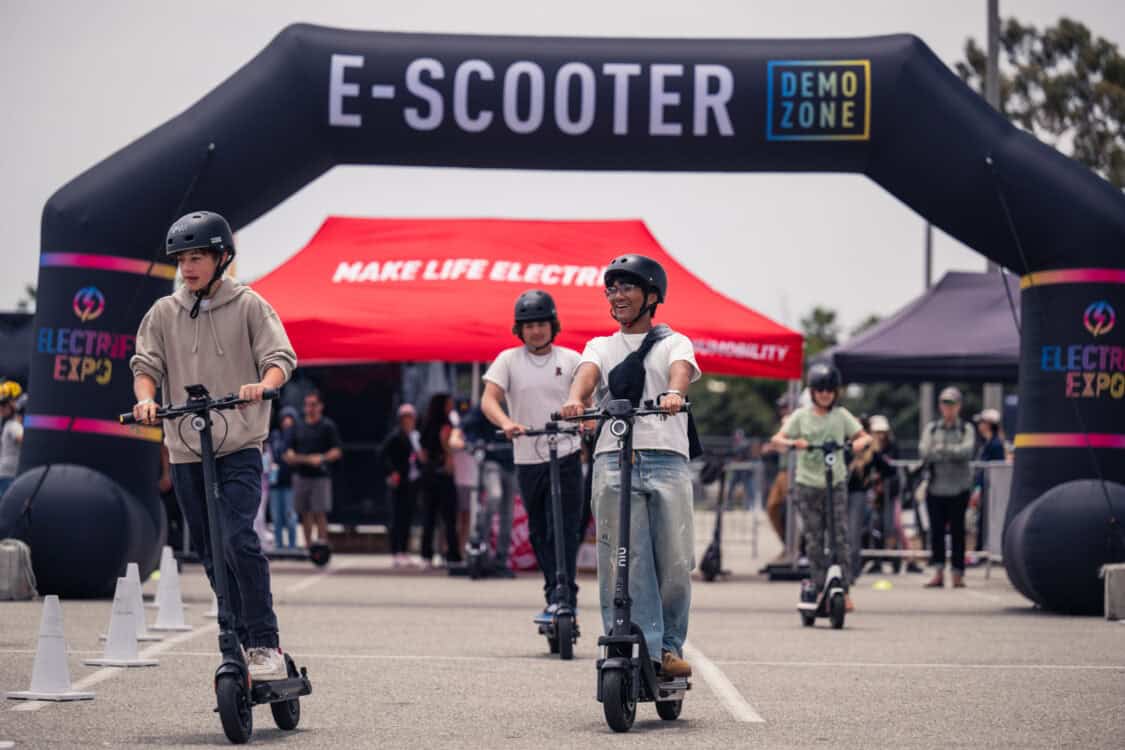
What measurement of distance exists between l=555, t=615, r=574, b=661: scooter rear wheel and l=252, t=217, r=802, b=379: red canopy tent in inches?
308

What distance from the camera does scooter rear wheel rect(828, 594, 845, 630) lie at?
13898mm

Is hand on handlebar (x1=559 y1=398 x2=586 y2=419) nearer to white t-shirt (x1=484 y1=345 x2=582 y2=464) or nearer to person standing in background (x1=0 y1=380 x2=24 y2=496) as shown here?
white t-shirt (x1=484 y1=345 x2=582 y2=464)

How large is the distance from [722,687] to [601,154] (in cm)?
648

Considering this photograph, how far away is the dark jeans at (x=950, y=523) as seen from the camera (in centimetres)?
2030

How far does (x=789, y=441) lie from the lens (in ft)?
47.5

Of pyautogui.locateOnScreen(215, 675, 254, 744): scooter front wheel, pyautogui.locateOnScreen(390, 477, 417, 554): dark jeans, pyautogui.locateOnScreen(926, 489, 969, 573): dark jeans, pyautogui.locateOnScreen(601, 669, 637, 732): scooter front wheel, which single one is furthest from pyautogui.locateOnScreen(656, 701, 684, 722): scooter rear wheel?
pyautogui.locateOnScreen(390, 477, 417, 554): dark jeans

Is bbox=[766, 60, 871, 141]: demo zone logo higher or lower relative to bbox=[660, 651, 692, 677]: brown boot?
higher

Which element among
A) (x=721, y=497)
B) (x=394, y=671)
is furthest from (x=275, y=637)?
(x=721, y=497)

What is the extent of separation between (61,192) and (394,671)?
628cm

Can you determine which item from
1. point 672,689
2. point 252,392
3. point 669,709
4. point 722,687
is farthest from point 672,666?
point 252,392

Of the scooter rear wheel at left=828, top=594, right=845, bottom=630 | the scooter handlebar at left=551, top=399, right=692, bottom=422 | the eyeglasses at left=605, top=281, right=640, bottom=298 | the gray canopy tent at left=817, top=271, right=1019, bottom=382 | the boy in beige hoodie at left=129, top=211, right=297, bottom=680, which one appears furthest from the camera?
the gray canopy tent at left=817, top=271, right=1019, bottom=382

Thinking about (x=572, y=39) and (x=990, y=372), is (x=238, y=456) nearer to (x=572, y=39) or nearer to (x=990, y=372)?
(x=572, y=39)

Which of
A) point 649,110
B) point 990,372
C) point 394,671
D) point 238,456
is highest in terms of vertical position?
point 649,110

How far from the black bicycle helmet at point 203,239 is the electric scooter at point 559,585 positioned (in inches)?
124
